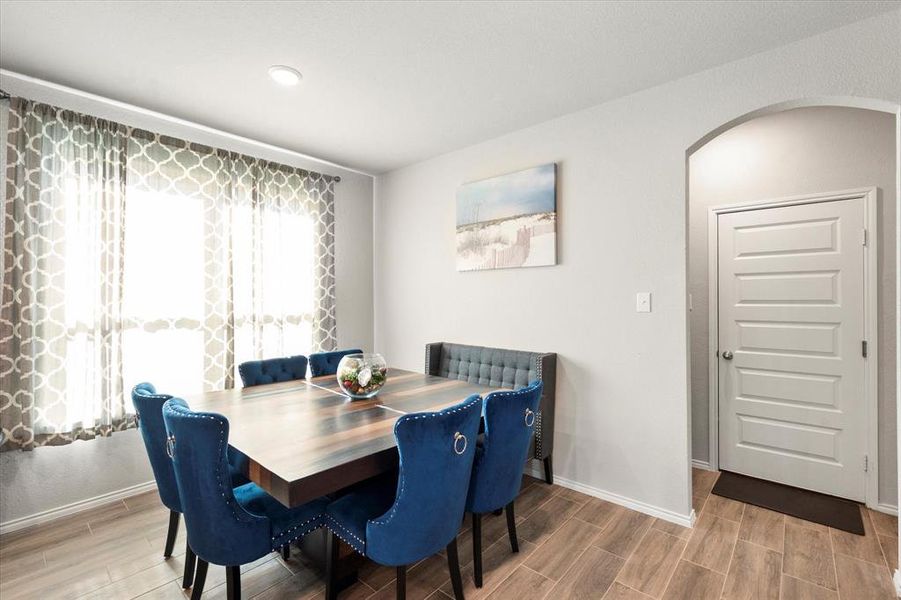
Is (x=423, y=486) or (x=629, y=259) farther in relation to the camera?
(x=629, y=259)

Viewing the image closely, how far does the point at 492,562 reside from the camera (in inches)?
83.7

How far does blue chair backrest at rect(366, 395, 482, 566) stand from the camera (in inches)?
58.1

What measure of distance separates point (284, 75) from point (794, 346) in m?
3.89

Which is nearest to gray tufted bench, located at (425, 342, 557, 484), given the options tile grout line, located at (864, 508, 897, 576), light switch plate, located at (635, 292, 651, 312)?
light switch plate, located at (635, 292, 651, 312)

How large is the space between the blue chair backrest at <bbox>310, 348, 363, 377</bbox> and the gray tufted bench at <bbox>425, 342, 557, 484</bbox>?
0.80 m

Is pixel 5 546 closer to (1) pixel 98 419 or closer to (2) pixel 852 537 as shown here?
(1) pixel 98 419

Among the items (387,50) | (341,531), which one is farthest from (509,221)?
(341,531)

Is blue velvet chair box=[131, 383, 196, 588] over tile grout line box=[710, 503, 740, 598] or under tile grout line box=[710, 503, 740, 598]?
over

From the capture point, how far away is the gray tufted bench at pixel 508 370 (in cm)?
292

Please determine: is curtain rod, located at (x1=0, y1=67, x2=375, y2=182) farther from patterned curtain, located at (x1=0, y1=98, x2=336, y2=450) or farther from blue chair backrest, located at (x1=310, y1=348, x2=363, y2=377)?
blue chair backrest, located at (x1=310, y1=348, x2=363, y2=377)

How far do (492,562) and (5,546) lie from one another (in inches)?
107

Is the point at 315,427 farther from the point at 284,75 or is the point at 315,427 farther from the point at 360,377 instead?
the point at 284,75

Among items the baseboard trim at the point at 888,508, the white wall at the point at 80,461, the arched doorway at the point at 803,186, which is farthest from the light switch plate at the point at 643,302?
the white wall at the point at 80,461

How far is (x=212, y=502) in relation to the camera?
1.49 metres
